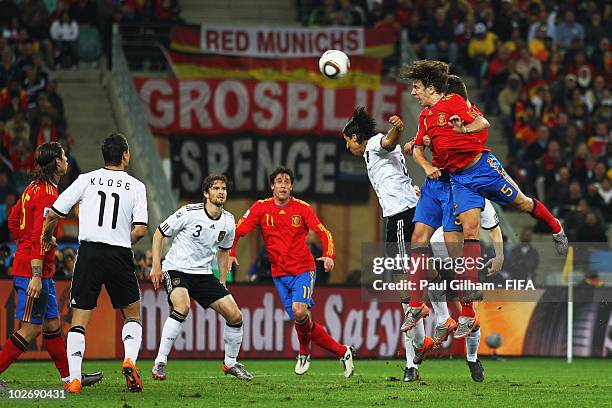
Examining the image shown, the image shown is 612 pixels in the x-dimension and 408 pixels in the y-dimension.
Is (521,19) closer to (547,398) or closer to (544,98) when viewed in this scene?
(544,98)

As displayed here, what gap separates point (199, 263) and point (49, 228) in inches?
91.9

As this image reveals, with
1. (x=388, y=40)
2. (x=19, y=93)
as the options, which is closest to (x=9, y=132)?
(x=19, y=93)

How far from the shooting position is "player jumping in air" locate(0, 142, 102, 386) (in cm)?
1236

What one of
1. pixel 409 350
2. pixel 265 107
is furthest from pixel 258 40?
pixel 409 350

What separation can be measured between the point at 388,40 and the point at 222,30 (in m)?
3.32

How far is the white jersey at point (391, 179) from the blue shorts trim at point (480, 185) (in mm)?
925

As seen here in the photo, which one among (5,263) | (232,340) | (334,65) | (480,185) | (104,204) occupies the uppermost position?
(334,65)

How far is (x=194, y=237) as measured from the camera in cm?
1401

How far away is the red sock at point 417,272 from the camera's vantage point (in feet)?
44.5

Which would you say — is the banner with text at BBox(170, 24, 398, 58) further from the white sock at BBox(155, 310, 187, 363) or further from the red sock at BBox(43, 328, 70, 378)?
the red sock at BBox(43, 328, 70, 378)

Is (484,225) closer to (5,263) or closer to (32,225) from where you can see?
(32,225)

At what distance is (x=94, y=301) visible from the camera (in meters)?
12.1

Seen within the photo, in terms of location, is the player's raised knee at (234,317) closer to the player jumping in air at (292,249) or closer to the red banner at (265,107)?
the player jumping in air at (292,249)

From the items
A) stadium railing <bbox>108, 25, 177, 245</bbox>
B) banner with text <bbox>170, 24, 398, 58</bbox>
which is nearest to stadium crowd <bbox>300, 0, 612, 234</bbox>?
A: banner with text <bbox>170, 24, 398, 58</bbox>
